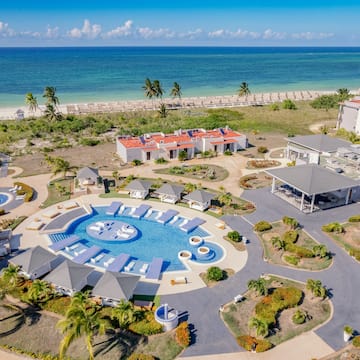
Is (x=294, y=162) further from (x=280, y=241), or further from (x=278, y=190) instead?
(x=280, y=241)

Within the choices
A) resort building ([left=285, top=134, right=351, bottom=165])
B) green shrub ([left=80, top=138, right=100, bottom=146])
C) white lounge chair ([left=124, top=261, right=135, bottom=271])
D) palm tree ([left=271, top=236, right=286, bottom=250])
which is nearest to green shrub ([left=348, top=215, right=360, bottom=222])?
palm tree ([left=271, top=236, right=286, bottom=250])

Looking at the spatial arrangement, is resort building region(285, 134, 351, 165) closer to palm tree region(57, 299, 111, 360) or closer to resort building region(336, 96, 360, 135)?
resort building region(336, 96, 360, 135)

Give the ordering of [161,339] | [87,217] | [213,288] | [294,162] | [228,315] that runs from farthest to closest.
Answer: [294,162] → [87,217] → [213,288] → [228,315] → [161,339]

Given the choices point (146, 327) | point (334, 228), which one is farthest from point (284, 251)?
point (146, 327)

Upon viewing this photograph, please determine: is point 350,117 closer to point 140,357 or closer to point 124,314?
point 124,314

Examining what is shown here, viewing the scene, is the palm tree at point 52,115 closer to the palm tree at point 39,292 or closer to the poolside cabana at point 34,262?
the poolside cabana at point 34,262

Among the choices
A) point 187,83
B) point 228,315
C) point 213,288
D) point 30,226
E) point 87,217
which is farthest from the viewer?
point 187,83

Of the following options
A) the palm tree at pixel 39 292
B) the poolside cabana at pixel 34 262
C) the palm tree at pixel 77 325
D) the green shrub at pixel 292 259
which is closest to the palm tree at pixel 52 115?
the poolside cabana at pixel 34 262

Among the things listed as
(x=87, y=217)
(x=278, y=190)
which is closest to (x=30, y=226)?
(x=87, y=217)
